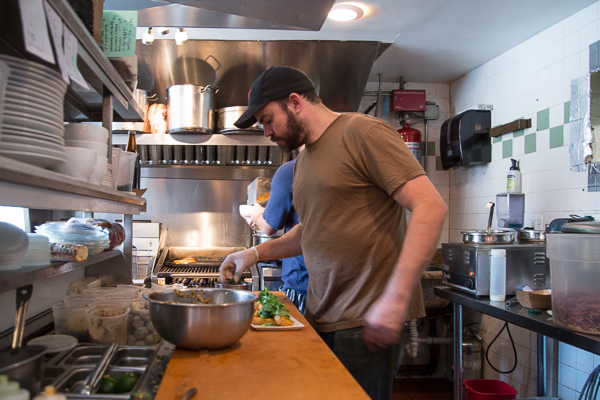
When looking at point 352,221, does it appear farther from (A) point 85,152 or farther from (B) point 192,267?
(B) point 192,267

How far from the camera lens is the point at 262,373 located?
4.14 feet

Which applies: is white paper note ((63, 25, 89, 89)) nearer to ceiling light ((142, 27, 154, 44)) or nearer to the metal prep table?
the metal prep table

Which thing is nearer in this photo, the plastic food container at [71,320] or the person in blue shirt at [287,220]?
the plastic food container at [71,320]

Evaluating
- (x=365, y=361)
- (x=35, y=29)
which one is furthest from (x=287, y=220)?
(x=35, y=29)

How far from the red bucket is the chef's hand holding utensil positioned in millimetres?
2066

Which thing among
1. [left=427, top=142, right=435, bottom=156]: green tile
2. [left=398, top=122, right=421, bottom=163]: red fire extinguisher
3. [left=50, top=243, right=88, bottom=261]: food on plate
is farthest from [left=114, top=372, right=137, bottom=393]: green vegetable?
[left=427, top=142, right=435, bottom=156]: green tile

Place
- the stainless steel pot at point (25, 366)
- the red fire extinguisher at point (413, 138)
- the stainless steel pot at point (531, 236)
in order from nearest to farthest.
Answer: the stainless steel pot at point (25, 366), the stainless steel pot at point (531, 236), the red fire extinguisher at point (413, 138)

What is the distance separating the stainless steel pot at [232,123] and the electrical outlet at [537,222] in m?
2.50

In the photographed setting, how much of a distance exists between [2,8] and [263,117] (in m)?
1.03

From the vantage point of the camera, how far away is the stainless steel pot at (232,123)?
13.8ft

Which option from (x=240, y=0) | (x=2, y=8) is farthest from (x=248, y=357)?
(x=240, y=0)

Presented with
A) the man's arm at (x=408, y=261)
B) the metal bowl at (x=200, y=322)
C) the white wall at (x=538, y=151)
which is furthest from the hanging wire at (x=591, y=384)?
the metal bowl at (x=200, y=322)

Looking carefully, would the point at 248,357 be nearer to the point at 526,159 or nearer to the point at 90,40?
the point at 90,40

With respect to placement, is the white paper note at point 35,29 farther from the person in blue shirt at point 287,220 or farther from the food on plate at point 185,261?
the food on plate at point 185,261
